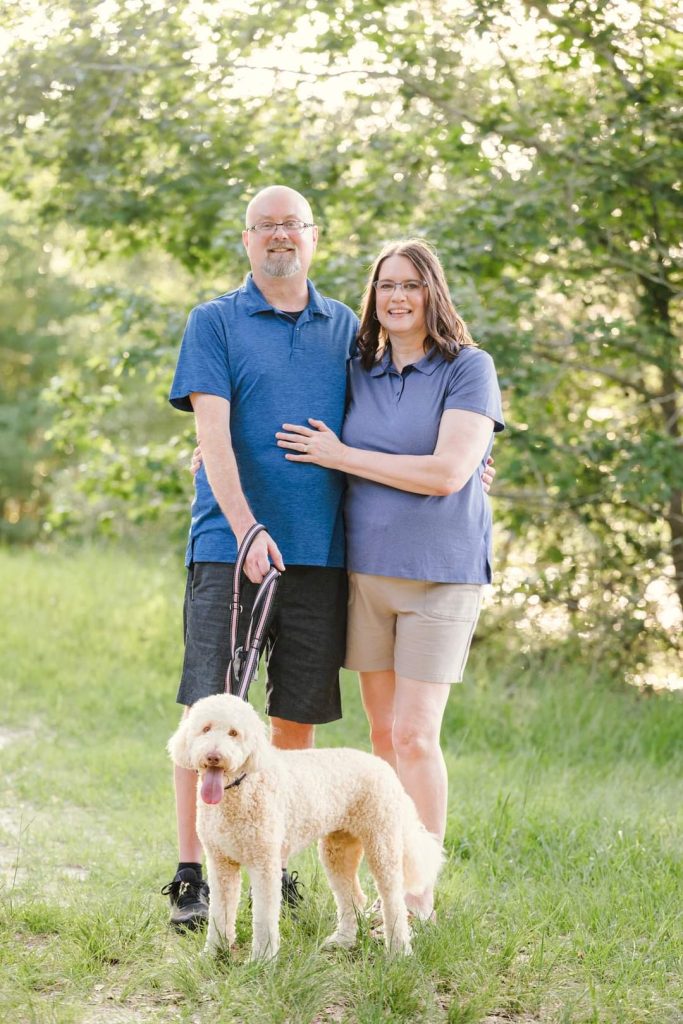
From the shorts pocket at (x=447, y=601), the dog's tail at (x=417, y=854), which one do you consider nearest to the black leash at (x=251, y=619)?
the shorts pocket at (x=447, y=601)

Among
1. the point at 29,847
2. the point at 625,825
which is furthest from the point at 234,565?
the point at 625,825

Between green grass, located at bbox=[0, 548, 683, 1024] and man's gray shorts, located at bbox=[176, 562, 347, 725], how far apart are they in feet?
2.24

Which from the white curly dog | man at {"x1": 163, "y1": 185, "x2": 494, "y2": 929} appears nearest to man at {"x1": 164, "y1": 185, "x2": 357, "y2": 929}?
man at {"x1": 163, "y1": 185, "x2": 494, "y2": 929}

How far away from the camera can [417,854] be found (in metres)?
3.36

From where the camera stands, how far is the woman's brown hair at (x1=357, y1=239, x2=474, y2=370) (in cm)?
359

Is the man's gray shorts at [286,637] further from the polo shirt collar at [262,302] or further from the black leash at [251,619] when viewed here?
the polo shirt collar at [262,302]

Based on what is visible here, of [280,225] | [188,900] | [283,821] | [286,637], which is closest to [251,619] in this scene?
[286,637]

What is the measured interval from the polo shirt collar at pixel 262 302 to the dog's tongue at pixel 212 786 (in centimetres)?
150

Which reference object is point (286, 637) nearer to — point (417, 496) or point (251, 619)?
point (251, 619)

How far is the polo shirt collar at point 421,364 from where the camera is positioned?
3.61 m

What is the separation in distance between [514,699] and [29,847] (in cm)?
327

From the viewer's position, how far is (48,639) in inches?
330

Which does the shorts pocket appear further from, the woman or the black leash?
the black leash

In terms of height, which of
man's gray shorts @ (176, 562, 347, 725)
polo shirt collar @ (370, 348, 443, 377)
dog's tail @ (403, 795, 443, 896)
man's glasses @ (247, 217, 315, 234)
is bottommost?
dog's tail @ (403, 795, 443, 896)
